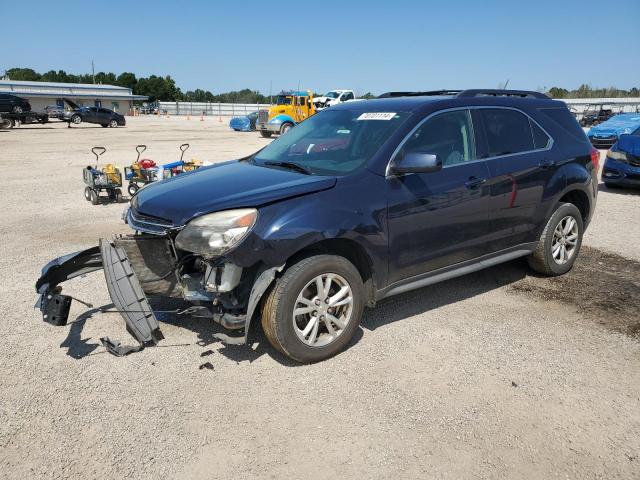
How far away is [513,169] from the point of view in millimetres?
4590

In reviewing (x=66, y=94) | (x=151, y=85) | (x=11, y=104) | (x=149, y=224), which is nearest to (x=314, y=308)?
(x=149, y=224)

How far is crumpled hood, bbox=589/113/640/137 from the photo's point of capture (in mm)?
21302

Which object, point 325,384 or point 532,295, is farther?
point 532,295

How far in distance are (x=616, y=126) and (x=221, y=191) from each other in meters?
23.6

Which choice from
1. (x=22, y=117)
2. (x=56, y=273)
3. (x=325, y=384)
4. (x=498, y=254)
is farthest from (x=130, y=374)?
(x=22, y=117)

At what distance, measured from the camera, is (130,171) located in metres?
9.66

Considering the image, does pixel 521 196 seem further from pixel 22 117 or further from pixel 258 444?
pixel 22 117

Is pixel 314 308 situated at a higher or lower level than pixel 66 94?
lower

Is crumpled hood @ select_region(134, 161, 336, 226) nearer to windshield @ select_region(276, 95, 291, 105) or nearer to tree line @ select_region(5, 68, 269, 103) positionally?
windshield @ select_region(276, 95, 291, 105)

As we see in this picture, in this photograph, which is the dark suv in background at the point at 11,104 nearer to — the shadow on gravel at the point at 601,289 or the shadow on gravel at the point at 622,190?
the shadow on gravel at the point at 622,190

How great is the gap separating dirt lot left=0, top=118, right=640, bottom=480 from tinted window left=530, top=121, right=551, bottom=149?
1.46m

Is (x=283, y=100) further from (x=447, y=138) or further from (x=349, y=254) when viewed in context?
(x=349, y=254)

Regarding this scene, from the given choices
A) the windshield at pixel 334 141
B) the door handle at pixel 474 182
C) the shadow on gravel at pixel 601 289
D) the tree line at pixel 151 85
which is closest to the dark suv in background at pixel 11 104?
the windshield at pixel 334 141

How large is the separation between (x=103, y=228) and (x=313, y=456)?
5757 mm
